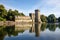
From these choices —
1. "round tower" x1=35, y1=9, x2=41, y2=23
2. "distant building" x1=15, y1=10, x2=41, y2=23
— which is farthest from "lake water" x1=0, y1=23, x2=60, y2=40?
"round tower" x1=35, y1=9, x2=41, y2=23

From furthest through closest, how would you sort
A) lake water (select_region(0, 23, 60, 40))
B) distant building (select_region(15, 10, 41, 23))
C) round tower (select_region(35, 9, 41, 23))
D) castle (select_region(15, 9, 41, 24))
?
round tower (select_region(35, 9, 41, 23))
distant building (select_region(15, 10, 41, 23))
castle (select_region(15, 9, 41, 24))
lake water (select_region(0, 23, 60, 40))

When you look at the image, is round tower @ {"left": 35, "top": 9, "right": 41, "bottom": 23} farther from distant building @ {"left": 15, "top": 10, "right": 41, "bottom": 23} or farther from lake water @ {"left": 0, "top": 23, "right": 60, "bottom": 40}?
lake water @ {"left": 0, "top": 23, "right": 60, "bottom": 40}

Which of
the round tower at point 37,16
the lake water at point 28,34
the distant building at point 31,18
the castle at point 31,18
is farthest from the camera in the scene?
the round tower at point 37,16

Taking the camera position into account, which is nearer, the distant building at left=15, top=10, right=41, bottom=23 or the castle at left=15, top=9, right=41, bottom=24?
the castle at left=15, top=9, right=41, bottom=24

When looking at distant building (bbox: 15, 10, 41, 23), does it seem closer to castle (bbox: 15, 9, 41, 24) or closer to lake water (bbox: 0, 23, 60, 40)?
castle (bbox: 15, 9, 41, 24)

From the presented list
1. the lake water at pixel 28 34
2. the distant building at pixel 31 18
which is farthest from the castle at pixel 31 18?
the lake water at pixel 28 34

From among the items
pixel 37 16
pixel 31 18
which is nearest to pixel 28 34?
pixel 31 18

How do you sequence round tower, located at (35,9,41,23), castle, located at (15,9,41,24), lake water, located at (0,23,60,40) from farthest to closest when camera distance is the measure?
round tower, located at (35,9,41,23)
castle, located at (15,9,41,24)
lake water, located at (0,23,60,40)

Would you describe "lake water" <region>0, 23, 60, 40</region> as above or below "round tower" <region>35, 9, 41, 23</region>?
below

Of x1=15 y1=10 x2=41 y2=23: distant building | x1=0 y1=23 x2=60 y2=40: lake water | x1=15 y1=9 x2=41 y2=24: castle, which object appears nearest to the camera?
x1=0 y1=23 x2=60 y2=40: lake water

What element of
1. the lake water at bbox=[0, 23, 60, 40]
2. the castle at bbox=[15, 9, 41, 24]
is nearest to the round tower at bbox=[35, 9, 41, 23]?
the castle at bbox=[15, 9, 41, 24]

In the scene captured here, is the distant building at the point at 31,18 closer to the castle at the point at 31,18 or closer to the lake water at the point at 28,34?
the castle at the point at 31,18

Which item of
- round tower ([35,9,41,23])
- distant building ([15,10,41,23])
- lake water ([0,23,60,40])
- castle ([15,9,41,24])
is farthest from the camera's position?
round tower ([35,9,41,23])

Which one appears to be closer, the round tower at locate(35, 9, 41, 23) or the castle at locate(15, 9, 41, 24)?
the castle at locate(15, 9, 41, 24)
